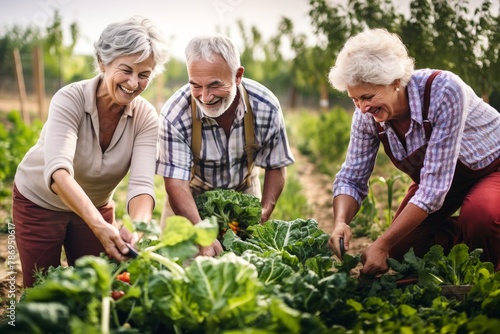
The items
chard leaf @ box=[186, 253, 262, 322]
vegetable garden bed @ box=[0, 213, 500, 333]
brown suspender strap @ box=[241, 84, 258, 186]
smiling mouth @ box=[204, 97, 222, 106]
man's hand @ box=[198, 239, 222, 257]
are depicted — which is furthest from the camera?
brown suspender strap @ box=[241, 84, 258, 186]

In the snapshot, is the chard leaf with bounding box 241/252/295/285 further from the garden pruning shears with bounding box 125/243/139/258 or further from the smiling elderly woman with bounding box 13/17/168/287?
the smiling elderly woman with bounding box 13/17/168/287

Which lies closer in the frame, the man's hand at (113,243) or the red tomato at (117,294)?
the red tomato at (117,294)

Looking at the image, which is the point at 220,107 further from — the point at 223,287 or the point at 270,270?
the point at 223,287

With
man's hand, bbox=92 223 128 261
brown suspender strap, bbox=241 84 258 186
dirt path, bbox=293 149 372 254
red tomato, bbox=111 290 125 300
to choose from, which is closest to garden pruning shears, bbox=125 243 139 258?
man's hand, bbox=92 223 128 261

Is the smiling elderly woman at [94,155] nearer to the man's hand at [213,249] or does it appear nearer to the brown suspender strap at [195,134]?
the brown suspender strap at [195,134]

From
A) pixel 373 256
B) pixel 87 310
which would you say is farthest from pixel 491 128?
pixel 87 310

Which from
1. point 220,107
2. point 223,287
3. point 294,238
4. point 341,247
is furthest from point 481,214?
point 223,287

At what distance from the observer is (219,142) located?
3.48 metres

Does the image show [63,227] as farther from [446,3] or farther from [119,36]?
[446,3]

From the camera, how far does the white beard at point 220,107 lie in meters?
3.20

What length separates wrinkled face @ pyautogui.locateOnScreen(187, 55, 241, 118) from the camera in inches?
120

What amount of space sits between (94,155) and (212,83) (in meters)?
0.83

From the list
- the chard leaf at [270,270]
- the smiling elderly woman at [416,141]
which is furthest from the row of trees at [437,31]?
the chard leaf at [270,270]

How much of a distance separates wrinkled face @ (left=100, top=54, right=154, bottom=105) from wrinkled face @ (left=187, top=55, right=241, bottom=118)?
0.27m
